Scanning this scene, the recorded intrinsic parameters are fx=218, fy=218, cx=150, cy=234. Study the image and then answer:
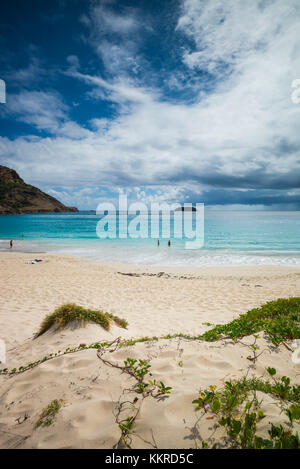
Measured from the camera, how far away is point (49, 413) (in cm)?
268

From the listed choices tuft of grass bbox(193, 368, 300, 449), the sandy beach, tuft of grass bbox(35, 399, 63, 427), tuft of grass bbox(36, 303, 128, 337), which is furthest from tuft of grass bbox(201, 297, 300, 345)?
tuft of grass bbox(36, 303, 128, 337)

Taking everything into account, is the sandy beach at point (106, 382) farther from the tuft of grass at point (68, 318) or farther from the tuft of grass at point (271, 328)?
the tuft of grass at point (271, 328)

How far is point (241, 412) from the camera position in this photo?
2.41m

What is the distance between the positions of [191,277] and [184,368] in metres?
16.3

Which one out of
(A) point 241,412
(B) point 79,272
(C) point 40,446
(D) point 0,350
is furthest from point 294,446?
(B) point 79,272

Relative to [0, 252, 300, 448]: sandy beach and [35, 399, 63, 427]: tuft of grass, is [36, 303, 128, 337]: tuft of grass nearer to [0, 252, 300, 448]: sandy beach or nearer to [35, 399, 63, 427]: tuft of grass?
[0, 252, 300, 448]: sandy beach

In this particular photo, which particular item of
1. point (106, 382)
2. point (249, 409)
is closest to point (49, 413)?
point (106, 382)

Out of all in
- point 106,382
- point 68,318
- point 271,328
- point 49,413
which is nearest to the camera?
point 49,413

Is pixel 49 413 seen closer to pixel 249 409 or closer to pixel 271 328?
pixel 249 409

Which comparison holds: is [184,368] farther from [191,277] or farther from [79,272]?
[79,272]

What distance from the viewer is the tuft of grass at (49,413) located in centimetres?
255

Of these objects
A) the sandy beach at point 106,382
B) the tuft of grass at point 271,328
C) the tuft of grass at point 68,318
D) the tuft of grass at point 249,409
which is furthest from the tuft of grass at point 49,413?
the tuft of grass at point 68,318

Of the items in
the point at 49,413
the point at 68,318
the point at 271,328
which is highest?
the point at 271,328

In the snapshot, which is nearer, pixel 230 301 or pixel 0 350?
pixel 0 350
